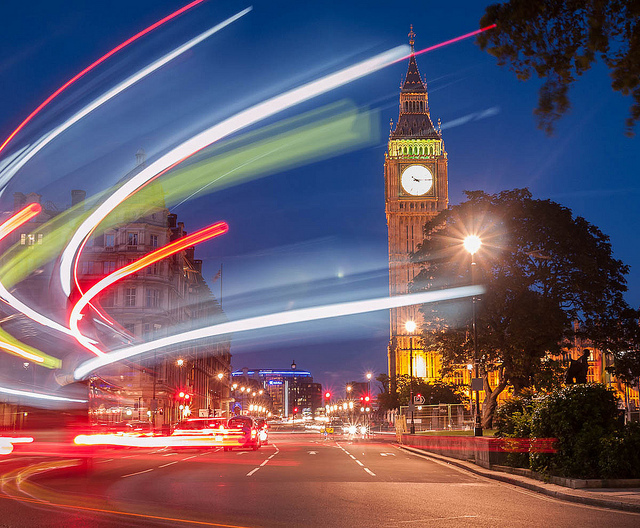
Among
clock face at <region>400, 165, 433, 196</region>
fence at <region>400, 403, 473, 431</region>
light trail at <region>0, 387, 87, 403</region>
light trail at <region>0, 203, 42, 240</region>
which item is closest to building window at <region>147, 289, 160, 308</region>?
fence at <region>400, 403, 473, 431</region>

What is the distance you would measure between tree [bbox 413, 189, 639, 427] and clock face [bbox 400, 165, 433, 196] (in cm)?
10736

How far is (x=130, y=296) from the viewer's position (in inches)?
3233

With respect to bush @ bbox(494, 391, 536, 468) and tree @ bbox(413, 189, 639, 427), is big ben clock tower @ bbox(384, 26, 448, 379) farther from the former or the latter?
bush @ bbox(494, 391, 536, 468)

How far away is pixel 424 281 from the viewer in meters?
50.1

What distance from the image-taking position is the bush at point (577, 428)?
61.8 ft

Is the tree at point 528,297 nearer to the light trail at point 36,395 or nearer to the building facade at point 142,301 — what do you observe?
the light trail at point 36,395

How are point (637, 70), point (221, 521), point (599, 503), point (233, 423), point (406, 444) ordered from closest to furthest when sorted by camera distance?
point (637, 70) → point (221, 521) → point (599, 503) → point (233, 423) → point (406, 444)

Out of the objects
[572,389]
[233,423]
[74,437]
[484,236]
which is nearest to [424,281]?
[484,236]

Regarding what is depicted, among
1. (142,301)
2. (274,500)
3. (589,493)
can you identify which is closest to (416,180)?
(142,301)

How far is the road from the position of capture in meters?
12.6

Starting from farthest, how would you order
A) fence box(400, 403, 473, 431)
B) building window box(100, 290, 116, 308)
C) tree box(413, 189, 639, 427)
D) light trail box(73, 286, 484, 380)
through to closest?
building window box(100, 290, 116, 308) → fence box(400, 403, 473, 431) → tree box(413, 189, 639, 427) → light trail box(73, 286, 484, 380)

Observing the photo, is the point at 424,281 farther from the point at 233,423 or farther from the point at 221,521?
the point at 221,521

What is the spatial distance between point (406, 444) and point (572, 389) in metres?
29.3

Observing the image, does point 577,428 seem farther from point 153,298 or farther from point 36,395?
point 153,298
